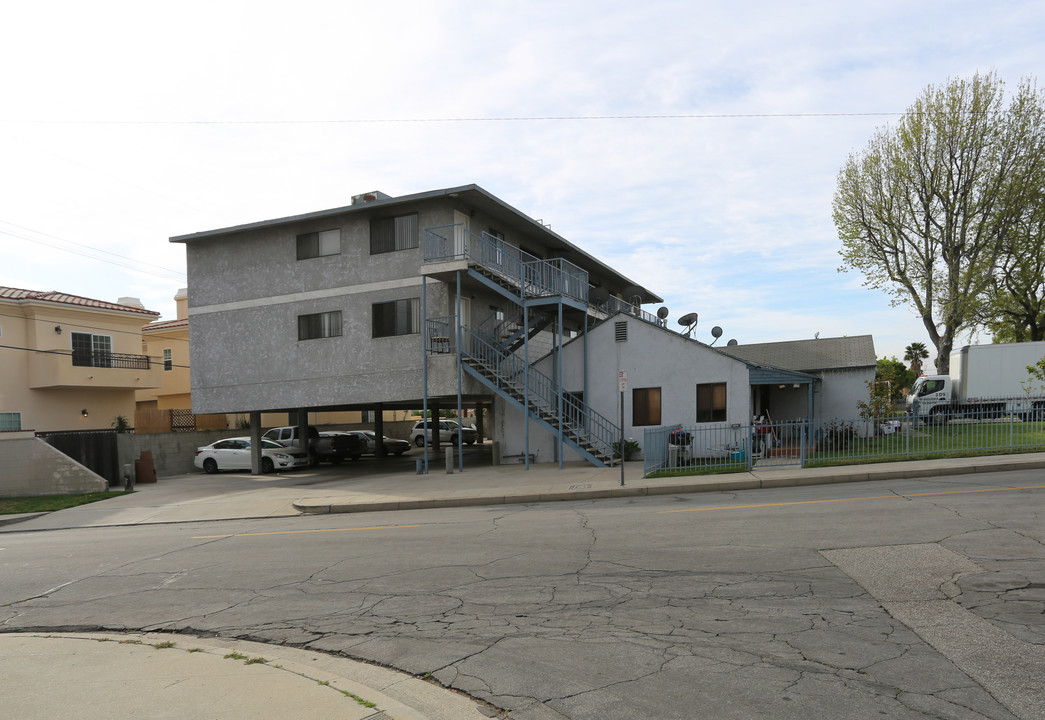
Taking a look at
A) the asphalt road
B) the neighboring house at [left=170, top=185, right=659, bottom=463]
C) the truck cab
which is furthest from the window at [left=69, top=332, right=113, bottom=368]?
the truck cab

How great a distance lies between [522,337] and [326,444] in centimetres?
1181

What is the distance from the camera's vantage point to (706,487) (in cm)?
1519

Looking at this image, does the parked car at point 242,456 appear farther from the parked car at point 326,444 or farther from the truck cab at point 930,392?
the truck cab at point 930,392

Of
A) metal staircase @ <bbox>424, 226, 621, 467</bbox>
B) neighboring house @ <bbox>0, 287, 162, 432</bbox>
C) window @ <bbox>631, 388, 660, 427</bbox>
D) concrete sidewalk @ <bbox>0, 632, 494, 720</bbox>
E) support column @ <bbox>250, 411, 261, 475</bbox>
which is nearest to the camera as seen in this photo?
concrete sidewalk @ <bbox>0, 632, 494, 720</bbox>

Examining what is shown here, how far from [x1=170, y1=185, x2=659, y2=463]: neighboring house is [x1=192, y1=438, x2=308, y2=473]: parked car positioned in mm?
1548

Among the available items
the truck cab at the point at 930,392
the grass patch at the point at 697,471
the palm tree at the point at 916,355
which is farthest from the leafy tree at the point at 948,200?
the palm tree at the point at 916,355

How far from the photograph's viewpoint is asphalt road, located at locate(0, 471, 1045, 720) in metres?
4.88

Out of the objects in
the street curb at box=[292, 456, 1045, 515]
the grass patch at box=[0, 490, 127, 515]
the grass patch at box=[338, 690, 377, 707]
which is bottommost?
the grass patch at box=[0, 490, 127, 515]

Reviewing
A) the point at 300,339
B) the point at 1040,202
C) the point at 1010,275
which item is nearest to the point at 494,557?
the point at 300,339

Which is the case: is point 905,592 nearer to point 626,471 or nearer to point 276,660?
point 276,660

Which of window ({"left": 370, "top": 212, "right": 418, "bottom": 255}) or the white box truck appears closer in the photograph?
window ({"left": 370, "top": 212, "right": 418, "bottom": 255})

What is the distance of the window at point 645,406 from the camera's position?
75.0 ft

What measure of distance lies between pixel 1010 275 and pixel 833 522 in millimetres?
31754

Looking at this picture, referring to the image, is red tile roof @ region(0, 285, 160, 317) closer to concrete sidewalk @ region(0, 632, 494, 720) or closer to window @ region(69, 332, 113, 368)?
window @ region(69, 332, 113, 368)
